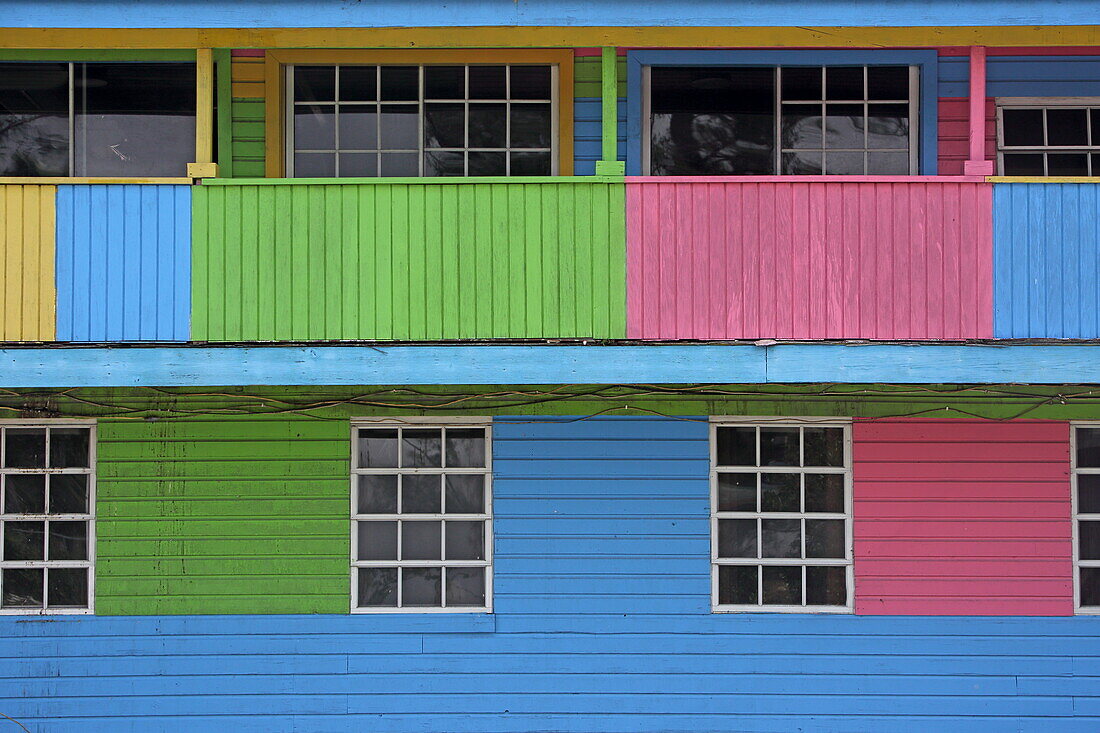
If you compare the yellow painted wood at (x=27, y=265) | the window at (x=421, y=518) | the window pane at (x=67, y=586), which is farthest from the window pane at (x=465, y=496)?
the yellow painted wood at (x=27, y=265)

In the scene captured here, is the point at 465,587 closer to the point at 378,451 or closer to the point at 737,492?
the point at 378,451

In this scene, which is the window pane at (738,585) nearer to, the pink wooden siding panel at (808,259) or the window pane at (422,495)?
the pink wooden siding panel at (808,259)

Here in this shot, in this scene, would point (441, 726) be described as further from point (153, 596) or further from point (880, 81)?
point (880, 81)

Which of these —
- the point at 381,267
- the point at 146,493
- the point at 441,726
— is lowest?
the point at 441,726

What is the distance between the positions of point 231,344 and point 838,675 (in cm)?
484

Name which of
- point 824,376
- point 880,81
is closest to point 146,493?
point 824,376

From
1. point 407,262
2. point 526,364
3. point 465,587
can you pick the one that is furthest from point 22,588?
point 526,364

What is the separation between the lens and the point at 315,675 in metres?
7.20

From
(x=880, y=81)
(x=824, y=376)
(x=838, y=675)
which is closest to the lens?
(x=824, y=376)

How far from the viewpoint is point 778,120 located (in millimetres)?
7641

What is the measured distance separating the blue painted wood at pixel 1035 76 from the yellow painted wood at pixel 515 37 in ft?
3.21

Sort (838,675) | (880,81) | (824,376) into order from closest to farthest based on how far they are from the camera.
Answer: (824,376), (838,675), (880,81)

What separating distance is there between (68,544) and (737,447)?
5.04 meters

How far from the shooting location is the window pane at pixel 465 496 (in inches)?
292
